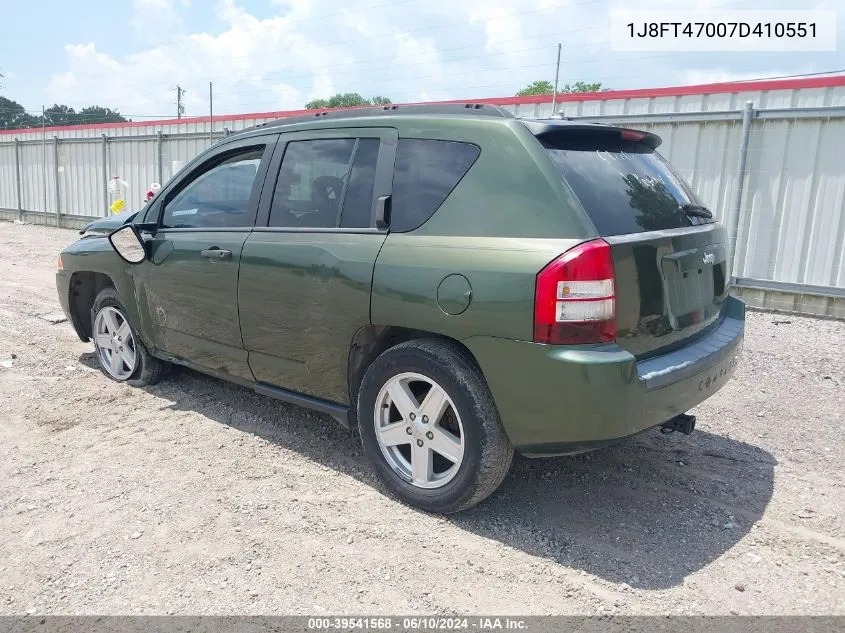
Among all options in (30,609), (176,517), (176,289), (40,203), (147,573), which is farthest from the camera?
(40,203)

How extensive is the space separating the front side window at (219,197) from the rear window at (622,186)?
1.94 metres

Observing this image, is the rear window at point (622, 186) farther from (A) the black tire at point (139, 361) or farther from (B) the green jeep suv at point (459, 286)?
(A) the black tire at point (139, 361)

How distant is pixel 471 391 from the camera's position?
2938mm

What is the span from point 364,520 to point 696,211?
233 cm

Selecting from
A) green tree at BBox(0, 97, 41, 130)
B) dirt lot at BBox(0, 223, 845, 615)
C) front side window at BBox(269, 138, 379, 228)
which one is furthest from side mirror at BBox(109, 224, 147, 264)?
green tree at BBox(0, 97, 41, 130)

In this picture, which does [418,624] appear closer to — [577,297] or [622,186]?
[577,297]

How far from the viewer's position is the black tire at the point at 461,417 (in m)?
2.94

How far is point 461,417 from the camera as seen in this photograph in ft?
9.81

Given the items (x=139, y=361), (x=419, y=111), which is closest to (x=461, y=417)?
(x=419, y=111)

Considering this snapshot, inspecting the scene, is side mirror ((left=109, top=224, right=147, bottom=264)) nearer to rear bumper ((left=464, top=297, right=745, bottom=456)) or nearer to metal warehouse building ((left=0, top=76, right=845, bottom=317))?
rear bumper ((left=464, top=297, right=745, bottom=456))

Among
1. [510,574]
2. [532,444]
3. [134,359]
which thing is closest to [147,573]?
[510,574]

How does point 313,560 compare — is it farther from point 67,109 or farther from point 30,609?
point 67,109

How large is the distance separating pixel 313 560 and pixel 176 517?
79cm

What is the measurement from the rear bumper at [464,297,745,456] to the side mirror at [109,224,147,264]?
2735mm
